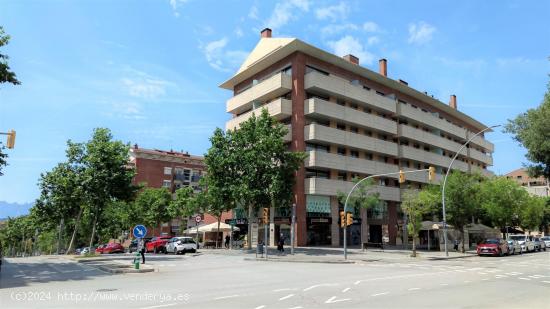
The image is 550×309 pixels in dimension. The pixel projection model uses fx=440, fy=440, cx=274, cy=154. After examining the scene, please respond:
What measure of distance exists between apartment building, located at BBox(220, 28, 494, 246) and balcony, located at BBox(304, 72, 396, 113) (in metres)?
0.10

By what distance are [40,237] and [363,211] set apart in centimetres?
7645

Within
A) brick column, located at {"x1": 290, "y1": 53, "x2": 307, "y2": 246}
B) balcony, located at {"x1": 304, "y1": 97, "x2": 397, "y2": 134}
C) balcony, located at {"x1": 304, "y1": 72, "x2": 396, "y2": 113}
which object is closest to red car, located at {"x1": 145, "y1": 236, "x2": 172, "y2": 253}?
brick column, located at {"x1": 290, "y1": 53, "x2": 307, "y2": 246}

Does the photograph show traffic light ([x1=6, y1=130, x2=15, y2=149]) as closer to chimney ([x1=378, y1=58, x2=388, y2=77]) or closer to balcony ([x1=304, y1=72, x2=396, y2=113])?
balcony ([x1=304, y1=72, x2=396, y2=113])

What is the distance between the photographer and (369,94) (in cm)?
4919

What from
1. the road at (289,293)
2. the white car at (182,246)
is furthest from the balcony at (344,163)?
the road at (289,293)

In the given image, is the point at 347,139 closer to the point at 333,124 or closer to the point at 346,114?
the point at 333,124

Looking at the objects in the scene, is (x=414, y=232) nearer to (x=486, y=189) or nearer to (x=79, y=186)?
(x=486, y=189)

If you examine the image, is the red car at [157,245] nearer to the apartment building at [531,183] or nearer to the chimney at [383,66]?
the chimney at [383,66]

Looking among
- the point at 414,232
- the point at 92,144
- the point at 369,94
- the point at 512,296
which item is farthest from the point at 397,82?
the point at 512,296

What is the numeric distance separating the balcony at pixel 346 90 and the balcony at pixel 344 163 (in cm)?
655

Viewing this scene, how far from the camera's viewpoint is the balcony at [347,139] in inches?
1693

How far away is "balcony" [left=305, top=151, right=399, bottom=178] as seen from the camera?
4262cm

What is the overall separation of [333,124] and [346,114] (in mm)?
1717

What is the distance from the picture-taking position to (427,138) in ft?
189
